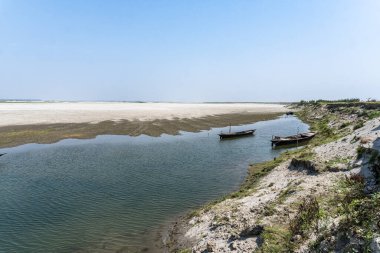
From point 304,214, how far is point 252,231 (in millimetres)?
2837

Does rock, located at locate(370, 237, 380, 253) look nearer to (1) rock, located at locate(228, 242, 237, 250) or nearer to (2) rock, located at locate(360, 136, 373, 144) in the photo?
(1) rock, located at locate(228, 242, 237, 250)

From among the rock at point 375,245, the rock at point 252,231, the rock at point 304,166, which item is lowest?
the rock at point 252,231

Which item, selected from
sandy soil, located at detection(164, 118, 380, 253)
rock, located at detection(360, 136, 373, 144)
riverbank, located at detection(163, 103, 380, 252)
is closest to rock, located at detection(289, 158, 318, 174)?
riverbank, located at detection(163, 103, 380, 252)

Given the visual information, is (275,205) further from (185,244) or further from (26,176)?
(26,176)

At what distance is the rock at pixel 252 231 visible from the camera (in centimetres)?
1517

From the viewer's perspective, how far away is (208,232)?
1752cm

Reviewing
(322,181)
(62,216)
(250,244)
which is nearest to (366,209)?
(250,244)

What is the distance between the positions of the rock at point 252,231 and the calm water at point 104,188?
6.25 metres

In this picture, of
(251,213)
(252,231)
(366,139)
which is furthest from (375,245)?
(366,139)

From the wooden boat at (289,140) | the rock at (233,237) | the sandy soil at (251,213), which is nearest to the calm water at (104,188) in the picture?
the wooden boat at (289,140)

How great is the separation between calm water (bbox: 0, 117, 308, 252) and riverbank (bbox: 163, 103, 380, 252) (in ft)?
12.1

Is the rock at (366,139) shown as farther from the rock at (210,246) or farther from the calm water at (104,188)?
the rock at (210,246)

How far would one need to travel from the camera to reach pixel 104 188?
2853 centimetres

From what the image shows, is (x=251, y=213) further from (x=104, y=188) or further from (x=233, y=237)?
(x=104, y=188)
